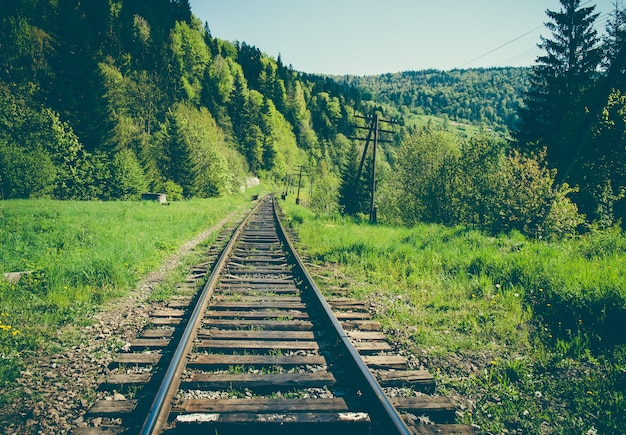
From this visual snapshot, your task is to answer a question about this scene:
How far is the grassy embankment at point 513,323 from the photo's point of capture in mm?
3240

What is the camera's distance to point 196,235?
13406mm

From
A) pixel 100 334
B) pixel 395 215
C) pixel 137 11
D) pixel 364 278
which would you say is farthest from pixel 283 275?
pixel 137 11

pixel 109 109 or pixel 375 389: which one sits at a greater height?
pixel 109 109

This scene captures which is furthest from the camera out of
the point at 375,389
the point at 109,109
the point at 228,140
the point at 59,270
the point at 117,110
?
the point at 228,140

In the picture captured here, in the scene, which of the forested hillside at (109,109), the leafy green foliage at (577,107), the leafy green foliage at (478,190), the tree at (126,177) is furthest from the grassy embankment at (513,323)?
the tree at (126,177)

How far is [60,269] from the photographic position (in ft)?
21.2

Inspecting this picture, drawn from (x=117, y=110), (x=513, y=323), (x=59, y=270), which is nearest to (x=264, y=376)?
(x=513, y=323)

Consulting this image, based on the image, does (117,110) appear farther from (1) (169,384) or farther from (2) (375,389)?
(2) (375,389)

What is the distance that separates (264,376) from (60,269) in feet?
17.4

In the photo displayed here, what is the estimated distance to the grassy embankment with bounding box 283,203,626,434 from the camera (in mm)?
→ 3240

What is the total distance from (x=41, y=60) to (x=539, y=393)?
5526 centimetres

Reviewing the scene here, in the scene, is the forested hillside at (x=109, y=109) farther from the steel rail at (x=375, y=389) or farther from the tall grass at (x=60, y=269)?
the steel rail at (x=375, y=389)

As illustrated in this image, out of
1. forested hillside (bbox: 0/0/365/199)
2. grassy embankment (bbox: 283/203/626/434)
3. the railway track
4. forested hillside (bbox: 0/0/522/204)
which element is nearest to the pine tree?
forested hillside (bbox: 0/0/522/204)

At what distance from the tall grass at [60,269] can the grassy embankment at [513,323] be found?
13.1ft
